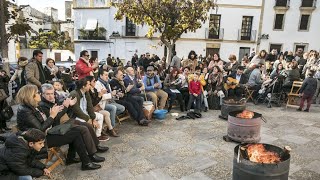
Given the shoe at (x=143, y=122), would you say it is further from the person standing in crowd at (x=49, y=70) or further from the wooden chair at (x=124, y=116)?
the person standing in crowd at (x=49, y=70)

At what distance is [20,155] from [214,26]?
2381 cm

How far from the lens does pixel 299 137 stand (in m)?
6.52

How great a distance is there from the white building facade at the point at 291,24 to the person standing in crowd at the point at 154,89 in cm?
1977

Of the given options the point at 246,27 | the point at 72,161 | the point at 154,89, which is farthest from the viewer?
the point at 246,27

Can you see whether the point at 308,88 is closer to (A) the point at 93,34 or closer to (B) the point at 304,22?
(B) the point at 304,22

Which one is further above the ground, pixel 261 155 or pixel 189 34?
pixel 189 34

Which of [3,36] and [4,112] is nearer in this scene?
[4,112]

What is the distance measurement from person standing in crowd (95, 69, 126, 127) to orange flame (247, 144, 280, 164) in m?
3.43

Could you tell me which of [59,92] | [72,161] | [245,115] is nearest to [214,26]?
[245,115]

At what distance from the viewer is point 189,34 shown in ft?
81.8

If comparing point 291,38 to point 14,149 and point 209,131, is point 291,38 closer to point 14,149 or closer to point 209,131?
point 209,131

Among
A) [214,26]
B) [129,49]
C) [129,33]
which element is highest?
[214,26]

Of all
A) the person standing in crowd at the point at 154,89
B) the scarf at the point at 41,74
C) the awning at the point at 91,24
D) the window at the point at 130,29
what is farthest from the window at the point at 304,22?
the scarf at the point at 41,74

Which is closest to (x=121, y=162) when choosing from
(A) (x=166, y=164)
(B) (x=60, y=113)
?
(A) (x=166, y=164)
